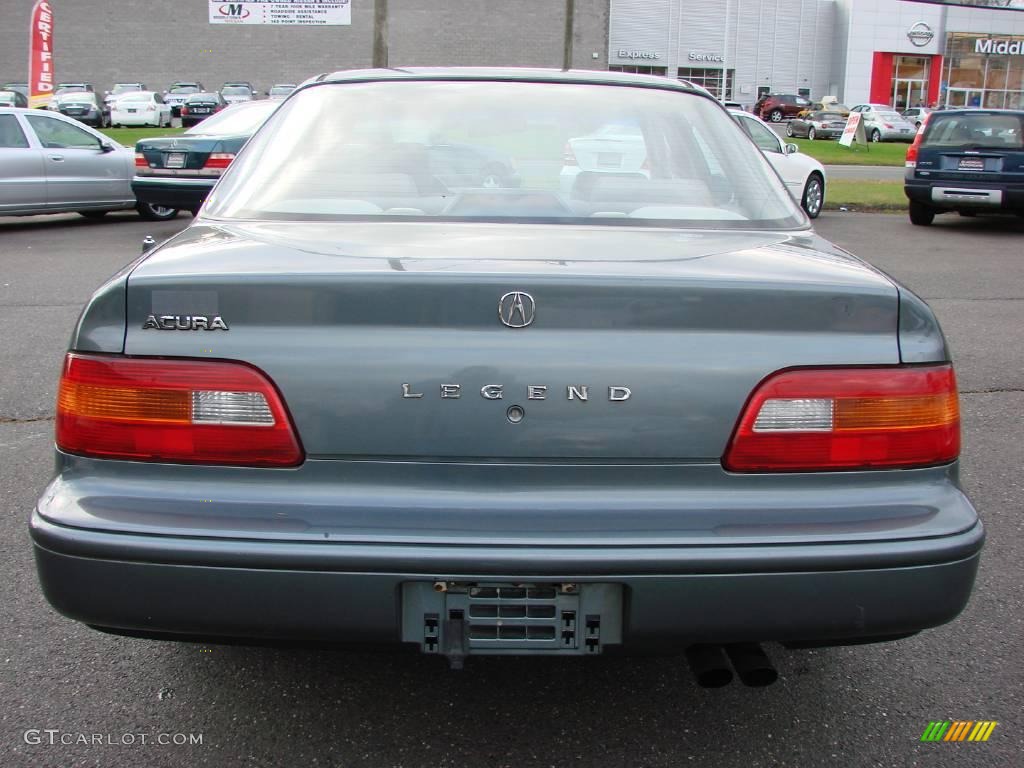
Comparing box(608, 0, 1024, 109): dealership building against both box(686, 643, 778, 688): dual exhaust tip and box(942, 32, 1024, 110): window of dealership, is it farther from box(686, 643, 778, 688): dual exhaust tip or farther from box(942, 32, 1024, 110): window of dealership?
box(686, 643, 778, 688): dual exhaust tip

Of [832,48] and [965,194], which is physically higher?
[832,48]

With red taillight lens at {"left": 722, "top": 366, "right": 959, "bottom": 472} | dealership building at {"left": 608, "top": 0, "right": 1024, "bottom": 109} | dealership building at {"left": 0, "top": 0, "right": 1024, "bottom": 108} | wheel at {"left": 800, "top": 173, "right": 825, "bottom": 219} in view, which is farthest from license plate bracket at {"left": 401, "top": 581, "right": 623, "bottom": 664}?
dealership building at {"left": 608, "top": 0, "right": 1024, "bottom": 109}

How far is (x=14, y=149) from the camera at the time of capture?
37.7ft

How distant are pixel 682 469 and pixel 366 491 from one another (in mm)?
623

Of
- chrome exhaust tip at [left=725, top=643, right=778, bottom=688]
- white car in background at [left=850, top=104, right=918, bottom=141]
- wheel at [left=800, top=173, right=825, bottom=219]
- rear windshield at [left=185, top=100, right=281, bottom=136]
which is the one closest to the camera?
chrome exhaust tip at [left=725, top=643, right=778, bottom=688]

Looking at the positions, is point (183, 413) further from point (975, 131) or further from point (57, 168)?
point (975, 131)

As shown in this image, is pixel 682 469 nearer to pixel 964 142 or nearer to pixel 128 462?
pixel 128 462

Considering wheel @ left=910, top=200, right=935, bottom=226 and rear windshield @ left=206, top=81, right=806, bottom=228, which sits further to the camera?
wheel @ left=910, top=200, right=935, bottom=226

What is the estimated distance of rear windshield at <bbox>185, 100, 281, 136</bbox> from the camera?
38.0 ft

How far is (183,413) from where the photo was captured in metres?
1.95

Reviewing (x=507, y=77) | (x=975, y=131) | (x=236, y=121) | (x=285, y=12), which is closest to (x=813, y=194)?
(x=975, y=131)

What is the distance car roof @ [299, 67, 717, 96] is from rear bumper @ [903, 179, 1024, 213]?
1058 cm

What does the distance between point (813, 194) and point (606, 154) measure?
11.5 metres

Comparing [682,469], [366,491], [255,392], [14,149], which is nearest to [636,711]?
[682,469]
